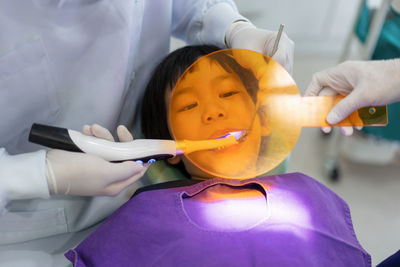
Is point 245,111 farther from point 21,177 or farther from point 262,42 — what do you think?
point 21,177

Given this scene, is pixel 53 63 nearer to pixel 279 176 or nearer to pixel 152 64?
pixel 152 64

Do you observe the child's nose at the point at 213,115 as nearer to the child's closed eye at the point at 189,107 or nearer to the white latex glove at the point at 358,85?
the child's closed eye at the point at 189,107

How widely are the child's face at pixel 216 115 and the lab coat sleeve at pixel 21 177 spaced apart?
30 centimetres

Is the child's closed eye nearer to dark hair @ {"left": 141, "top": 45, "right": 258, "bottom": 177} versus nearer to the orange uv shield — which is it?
the orange uv shield

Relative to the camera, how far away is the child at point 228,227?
0.69 m

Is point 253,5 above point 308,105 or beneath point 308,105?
above

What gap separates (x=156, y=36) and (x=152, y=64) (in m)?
0.09

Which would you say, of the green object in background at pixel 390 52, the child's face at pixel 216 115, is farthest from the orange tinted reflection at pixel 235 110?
the green object in background at pixel 390 52

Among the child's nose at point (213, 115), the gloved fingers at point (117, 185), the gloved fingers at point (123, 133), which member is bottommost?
the gloved fingers at point (117, 185)

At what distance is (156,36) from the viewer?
93cm

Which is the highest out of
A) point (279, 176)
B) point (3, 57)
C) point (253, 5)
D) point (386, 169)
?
point (253, 5)

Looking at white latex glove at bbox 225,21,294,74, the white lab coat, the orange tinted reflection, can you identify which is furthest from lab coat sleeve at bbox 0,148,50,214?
white latex glove at bbox 225,21,294,74

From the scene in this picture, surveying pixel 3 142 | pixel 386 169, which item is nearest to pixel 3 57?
pixel 3 142

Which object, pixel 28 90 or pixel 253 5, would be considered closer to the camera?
pixel 28 90
